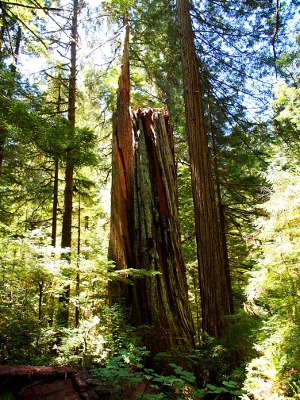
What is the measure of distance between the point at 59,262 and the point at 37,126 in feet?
7.70

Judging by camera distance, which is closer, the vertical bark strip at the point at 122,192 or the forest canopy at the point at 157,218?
the forest canopy at the point at 157,218

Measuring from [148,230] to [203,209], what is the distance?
1.44 m

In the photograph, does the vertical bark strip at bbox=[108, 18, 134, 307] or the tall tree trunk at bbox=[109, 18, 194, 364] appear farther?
the vertical bark strip at bbox=[108, 18, 134, 307]

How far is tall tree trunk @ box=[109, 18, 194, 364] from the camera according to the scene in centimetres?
451

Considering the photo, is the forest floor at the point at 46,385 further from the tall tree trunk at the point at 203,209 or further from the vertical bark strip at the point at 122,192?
the tall tree trunk at the point at 203,209

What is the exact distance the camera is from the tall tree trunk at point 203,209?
5211mm

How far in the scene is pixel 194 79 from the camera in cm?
662

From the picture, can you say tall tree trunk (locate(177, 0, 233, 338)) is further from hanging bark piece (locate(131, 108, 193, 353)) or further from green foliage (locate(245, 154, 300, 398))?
green foliage (locate(245, 154, 300, 398))

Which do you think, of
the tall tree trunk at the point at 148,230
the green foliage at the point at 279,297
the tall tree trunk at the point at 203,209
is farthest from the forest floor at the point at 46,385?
the tall tree trunk at the point at 203,209

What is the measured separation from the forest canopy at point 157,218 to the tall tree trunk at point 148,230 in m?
0.02

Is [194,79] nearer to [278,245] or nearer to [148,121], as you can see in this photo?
[148,121]

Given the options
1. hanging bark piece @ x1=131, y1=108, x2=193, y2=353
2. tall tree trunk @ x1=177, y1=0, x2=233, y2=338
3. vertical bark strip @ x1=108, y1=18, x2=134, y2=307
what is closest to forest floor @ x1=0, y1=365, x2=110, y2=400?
hanging bark piece @ x1=131, y1=108, x2=193, y2=353

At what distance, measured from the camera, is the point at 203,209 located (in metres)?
5.82

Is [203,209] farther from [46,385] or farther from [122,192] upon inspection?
[46,385]
